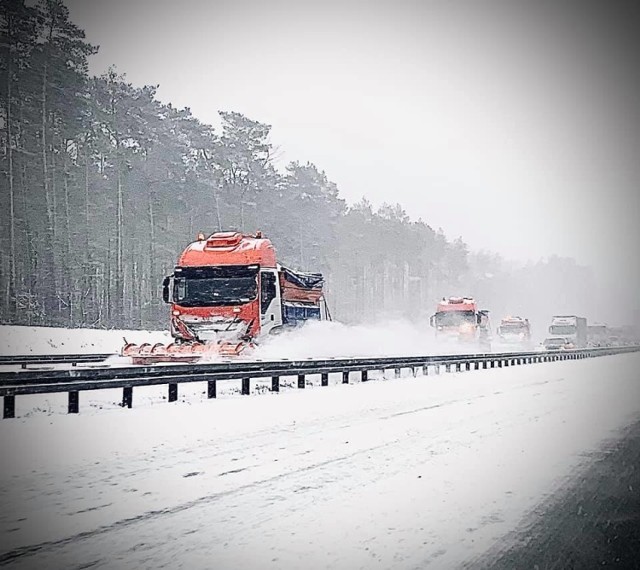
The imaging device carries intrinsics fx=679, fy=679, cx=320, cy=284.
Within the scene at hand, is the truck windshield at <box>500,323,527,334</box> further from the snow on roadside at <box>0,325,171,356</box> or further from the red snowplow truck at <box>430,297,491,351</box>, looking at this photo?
the snow on roadside at <box>0,325,171,356</box>

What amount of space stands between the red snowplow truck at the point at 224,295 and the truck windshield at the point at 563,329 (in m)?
43.7

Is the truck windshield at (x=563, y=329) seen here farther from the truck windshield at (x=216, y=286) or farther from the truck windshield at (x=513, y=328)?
the truck windshield at (x=216, y=286)

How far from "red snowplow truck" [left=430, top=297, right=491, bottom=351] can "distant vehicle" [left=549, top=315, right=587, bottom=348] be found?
2000cm

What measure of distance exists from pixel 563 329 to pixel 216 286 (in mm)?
46169

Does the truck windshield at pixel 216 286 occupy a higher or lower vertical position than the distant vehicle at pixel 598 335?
higher

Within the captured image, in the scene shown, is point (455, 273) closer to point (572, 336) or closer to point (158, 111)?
point (572, 336)

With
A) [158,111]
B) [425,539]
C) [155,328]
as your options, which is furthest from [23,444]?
[158,111]

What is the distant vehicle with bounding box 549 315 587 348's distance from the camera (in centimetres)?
5969

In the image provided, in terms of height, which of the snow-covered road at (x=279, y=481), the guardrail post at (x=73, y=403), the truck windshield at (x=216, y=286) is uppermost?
the truck windshield at (x=216, y=286)

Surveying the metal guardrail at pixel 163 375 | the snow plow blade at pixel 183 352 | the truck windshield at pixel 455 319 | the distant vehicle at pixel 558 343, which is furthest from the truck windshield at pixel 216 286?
the distant vehicle at pixel 558 343

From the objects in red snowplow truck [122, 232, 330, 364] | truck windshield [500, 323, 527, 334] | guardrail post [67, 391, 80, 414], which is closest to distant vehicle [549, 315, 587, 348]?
truck windshield [500, 323, 527, 334]

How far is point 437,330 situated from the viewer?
42.4 meters

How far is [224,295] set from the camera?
21562 millimetres

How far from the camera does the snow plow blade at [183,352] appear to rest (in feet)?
63.4
